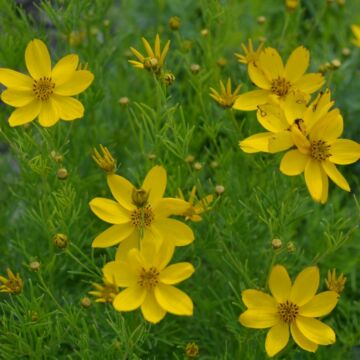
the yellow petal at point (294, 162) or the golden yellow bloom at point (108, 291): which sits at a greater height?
the yellow petal at point (294, 162)

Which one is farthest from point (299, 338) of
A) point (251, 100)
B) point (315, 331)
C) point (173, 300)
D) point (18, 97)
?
point (18, 97)

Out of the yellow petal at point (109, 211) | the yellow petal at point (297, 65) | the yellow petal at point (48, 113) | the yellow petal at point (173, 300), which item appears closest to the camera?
the yellow petal at point (173, 300)

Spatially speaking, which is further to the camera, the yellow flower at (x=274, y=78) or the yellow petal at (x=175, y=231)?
the yellow flower at (x=274, y=78)

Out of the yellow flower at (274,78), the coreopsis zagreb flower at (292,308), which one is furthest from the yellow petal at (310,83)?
the coreopsis zagreb flower at (292,308)

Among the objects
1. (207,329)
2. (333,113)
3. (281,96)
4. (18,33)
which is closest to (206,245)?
(207,329)

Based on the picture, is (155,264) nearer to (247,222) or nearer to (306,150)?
(306,150)

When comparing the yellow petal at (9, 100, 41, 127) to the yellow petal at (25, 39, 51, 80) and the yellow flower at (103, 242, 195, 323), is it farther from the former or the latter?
the yellow flower at (103, 242, 195, 323)

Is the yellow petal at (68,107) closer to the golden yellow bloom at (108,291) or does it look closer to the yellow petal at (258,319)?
the golden yellow bloom at (108,291)
